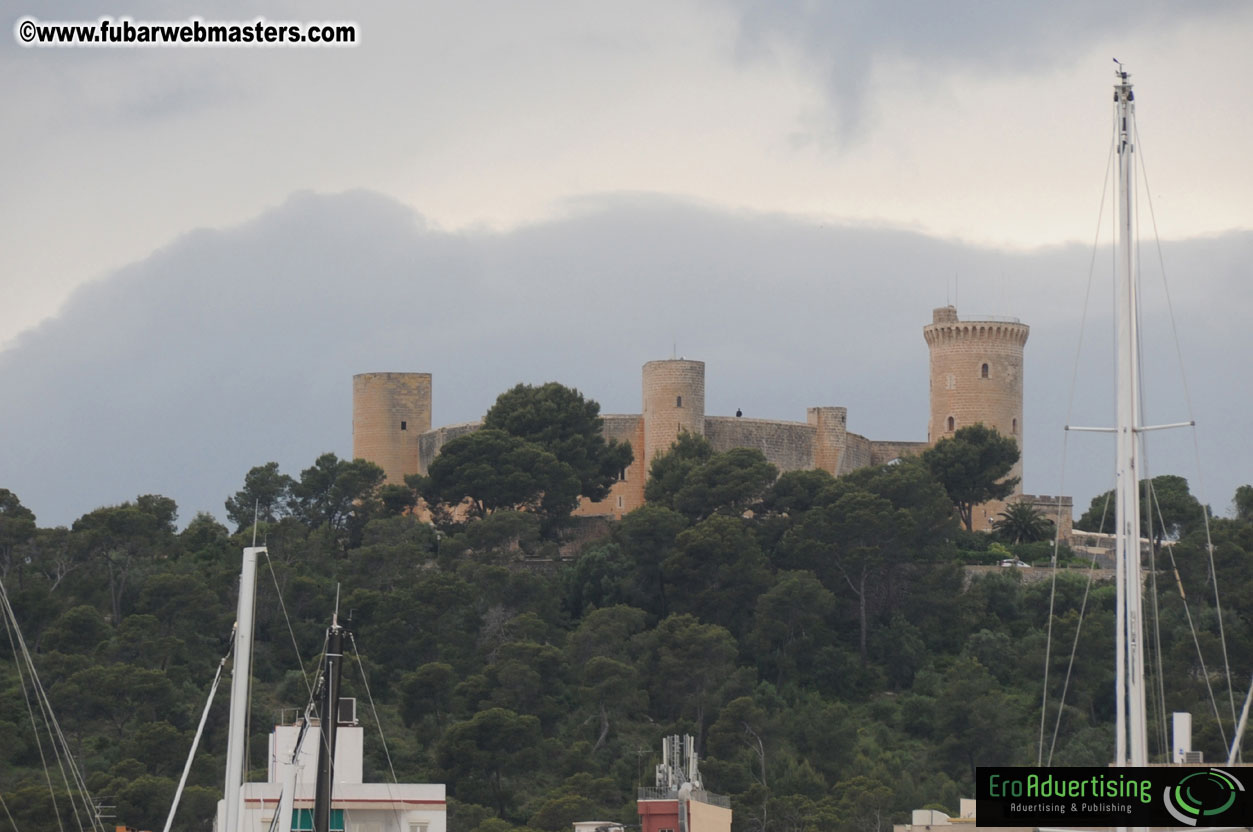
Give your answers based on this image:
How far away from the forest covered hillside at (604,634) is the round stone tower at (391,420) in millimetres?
1957

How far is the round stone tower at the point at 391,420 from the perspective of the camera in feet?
181

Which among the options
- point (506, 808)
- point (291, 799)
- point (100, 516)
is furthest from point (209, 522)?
point (291, 799)

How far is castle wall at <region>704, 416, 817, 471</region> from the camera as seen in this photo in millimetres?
52656

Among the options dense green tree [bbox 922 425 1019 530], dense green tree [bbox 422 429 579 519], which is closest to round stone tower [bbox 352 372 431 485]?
dense green tree [bbox 422 429 579 519]

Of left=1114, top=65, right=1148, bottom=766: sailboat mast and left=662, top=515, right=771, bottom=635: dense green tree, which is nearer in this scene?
left=1114, top=65, right=1148, bottom=766: sailboat mast

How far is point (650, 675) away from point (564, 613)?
4408mm

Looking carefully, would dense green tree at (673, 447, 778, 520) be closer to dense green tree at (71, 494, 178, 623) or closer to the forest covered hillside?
the forest covered hillside

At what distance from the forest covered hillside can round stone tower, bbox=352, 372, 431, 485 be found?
1.96 m

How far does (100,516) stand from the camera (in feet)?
159

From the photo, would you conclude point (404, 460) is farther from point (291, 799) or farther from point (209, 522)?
point (291, 799)

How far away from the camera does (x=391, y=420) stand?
181ft

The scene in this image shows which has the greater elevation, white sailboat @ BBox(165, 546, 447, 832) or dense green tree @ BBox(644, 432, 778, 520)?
dense green tree @ BBox(644, 432, 778, 520)

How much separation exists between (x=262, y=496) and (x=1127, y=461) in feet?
132

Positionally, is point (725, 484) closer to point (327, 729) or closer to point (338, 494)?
point (338, 494)
